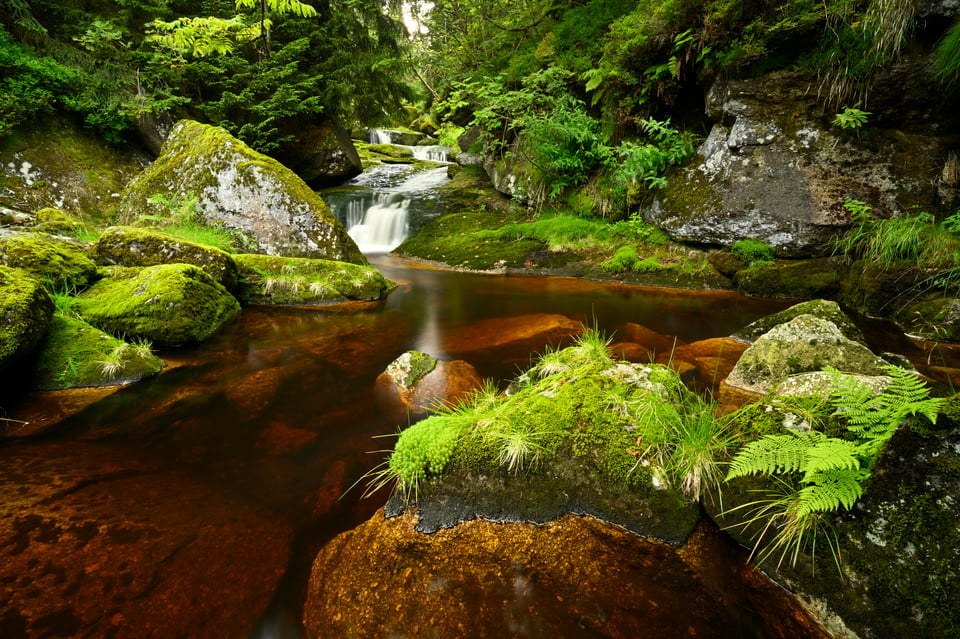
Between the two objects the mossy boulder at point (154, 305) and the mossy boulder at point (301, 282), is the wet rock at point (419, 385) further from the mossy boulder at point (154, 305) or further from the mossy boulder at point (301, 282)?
the mossy boulder at point (301, 282)

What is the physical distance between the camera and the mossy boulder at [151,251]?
5.77 metres

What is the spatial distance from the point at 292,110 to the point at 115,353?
10504 millimetres

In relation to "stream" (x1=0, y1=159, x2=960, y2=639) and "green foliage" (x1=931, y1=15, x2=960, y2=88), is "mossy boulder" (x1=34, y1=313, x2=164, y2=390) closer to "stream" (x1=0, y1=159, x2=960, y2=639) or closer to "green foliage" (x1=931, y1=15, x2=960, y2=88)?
"stream" (x1=0, y1=159, x2=960, y2=639)

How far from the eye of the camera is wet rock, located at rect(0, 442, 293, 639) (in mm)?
1714

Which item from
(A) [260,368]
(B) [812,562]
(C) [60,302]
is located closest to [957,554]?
(B) [812,562]

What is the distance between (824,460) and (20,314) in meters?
5.72

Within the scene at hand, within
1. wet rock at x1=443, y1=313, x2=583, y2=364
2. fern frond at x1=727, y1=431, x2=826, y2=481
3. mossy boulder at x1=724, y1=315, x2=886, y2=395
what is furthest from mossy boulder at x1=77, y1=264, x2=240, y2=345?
mossy boulder at x1=724, y1=315, x2=886, y2=395

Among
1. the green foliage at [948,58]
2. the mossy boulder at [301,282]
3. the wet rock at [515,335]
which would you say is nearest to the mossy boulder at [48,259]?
the mossy boulder at [301,282]

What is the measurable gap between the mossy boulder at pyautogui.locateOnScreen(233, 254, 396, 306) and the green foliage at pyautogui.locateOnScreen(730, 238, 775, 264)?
23.6 ft

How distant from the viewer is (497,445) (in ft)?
7.91

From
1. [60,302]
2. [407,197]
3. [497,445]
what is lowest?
[497,445]

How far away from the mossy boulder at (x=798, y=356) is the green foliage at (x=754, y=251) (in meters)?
4.33

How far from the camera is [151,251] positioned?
19.3 ft

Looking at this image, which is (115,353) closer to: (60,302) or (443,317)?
(60,302)
